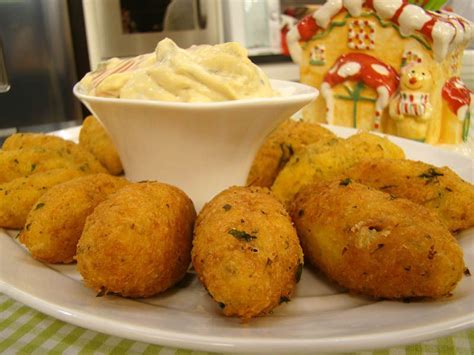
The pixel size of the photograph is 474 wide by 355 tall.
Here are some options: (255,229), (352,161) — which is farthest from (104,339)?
(352,161)

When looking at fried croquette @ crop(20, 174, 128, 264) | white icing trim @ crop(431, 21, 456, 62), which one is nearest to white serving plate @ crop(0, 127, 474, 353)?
fried croquette @ crop(20, 174, 128, 264)

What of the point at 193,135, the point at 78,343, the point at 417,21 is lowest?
the point at 78,343

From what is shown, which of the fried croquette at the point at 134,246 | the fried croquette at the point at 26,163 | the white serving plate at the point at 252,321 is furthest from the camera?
the fried croquette at the point at 26,163

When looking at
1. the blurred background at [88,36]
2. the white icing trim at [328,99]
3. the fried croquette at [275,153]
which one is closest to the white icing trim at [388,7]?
the white icing trim at [328,99]

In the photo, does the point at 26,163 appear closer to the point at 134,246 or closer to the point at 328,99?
the point at 134,246

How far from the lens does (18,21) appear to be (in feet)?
10.1

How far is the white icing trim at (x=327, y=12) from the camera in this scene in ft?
4.88

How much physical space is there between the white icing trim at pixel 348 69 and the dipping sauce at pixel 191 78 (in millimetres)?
669

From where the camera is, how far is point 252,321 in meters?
0.57

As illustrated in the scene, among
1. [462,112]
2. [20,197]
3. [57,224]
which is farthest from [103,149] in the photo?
[462,112]

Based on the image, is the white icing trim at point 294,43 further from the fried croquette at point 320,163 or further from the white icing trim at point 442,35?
the fried croquette at point 320,163

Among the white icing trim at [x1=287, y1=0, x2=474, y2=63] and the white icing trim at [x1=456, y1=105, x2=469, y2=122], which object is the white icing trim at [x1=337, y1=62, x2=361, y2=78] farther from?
the white icing trim at [x1=456, y1=105, x2=469, y2=122]

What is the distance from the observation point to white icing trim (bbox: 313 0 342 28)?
4.88 ft

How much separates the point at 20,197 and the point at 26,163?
6.6 inches
